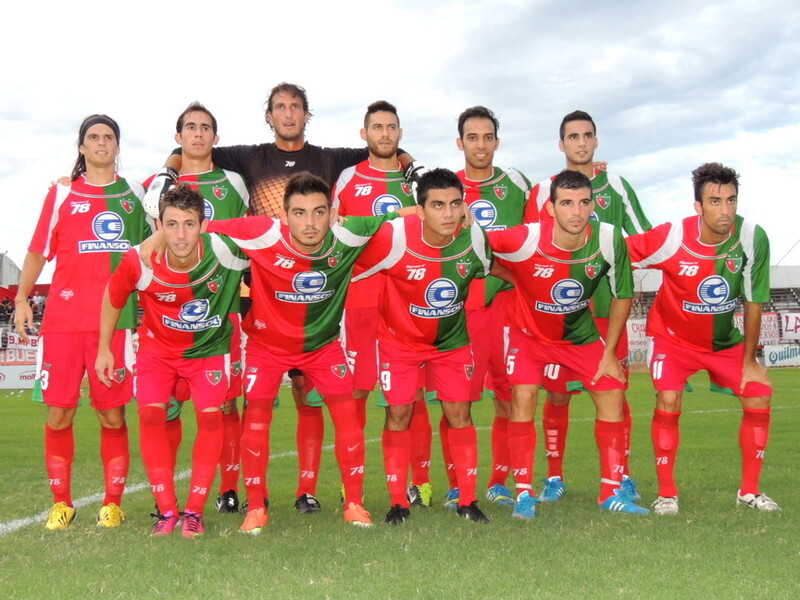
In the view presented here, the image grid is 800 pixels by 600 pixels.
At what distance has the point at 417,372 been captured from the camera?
194 inches

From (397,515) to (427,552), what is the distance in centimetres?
85

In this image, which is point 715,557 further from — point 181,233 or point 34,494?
point 34,494

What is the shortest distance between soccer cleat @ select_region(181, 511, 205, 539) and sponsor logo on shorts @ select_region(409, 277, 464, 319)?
64.9 inches

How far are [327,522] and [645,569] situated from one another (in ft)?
6.21

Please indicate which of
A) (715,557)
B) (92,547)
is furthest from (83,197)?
(715,557)

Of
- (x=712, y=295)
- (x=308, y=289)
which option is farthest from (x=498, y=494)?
(x=308, y=289)

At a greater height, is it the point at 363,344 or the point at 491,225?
the point at 491,225

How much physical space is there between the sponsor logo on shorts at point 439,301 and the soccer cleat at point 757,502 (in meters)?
2.12

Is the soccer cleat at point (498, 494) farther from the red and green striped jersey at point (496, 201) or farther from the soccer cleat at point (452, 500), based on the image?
the red and green striped jersey at point (496, 201)

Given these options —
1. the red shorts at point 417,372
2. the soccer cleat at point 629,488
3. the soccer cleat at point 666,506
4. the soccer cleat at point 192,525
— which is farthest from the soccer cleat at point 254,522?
the soccer cleat at point 629,488

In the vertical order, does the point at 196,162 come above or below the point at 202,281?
above

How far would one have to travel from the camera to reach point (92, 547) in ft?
13.8

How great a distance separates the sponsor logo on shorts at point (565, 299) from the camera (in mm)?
4938

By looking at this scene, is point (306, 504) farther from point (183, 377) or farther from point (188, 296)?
point (188, 296)
